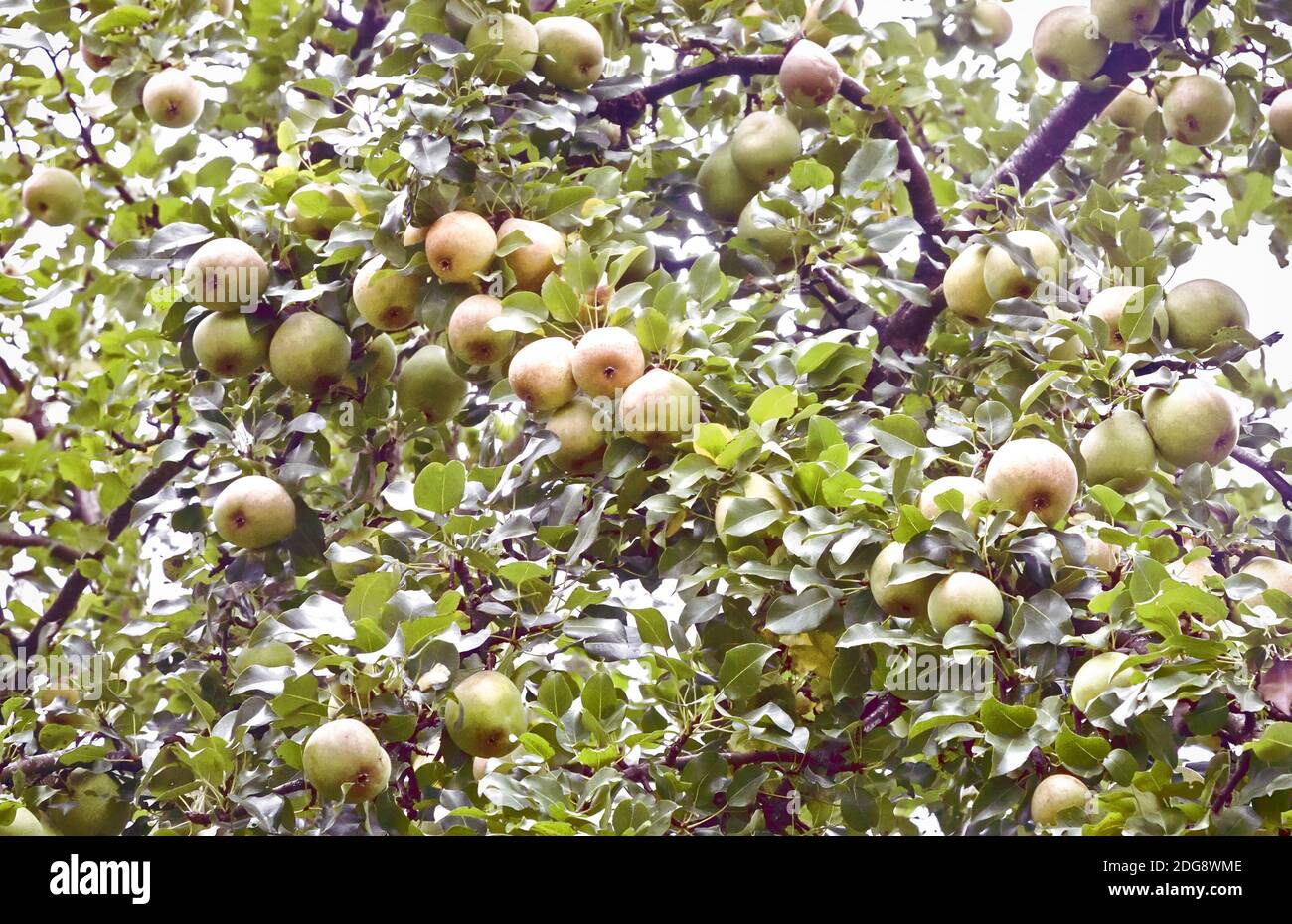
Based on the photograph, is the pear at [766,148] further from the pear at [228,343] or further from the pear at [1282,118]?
the pear at [228,343]

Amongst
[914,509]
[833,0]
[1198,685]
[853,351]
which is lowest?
[1198,685]

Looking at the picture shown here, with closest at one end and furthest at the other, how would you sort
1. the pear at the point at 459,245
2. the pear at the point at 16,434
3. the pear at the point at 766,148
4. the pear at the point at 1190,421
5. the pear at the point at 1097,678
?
1. the pear at the point at 1097,678
2. the pear at the point at 1190,421
3. the pear at the point at 459,245
4. the pear at the point at 766,148
5. the pear at the point at 16,434

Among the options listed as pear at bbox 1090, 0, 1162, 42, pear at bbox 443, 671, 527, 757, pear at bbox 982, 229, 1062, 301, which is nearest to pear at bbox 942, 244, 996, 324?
pear at bbox 982, 229, 1062, 301

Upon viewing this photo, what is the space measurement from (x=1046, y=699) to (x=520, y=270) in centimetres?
132

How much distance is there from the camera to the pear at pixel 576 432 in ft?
8.30

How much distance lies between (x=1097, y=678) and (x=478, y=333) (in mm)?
1310

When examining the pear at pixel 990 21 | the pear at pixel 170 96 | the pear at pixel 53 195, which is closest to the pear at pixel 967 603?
the pear at pixel 990 21

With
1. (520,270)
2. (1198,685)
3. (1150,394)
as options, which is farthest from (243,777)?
(1150,394)

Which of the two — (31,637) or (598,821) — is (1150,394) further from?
(31,637)

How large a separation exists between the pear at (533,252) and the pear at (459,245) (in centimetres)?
5

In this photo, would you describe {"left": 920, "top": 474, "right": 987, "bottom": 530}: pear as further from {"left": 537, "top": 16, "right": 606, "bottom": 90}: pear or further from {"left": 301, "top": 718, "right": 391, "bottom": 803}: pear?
{"left": 537, "top": 16, "right": 606, "bottom": 90}: pear

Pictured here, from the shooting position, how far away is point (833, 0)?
306 centimetres

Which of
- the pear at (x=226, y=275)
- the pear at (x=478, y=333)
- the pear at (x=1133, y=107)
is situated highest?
the pear at (x=1133, y=107)

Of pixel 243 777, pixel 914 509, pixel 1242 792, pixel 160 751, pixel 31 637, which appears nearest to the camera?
pixel 1242 792
